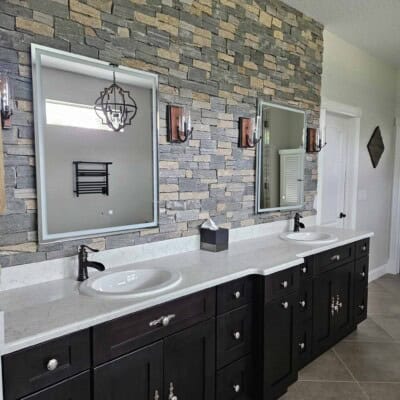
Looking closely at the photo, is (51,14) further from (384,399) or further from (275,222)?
(384,399)

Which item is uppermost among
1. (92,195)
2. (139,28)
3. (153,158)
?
(139,28)

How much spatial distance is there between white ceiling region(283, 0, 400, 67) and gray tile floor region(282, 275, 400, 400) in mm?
2829

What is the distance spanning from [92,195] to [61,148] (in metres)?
0.30

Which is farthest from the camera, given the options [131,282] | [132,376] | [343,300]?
[343,300]

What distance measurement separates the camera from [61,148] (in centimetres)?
181

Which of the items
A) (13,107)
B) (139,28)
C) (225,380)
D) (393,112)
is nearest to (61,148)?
(13,107)

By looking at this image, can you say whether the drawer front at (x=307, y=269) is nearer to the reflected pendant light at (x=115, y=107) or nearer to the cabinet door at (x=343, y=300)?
the cabinet door at (x=343, y=300)

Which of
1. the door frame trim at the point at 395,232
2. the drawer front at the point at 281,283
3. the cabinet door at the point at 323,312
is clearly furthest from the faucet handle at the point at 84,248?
the door frame trim at the point at 395,232

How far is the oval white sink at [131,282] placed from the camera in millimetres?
1624

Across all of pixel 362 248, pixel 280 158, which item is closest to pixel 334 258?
pixel 362 248

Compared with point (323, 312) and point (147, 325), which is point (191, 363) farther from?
point (323, 312)

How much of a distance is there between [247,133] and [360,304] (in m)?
1.86

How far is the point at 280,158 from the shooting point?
10.4ft

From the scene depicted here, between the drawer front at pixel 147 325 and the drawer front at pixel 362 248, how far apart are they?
1814 millimetres
